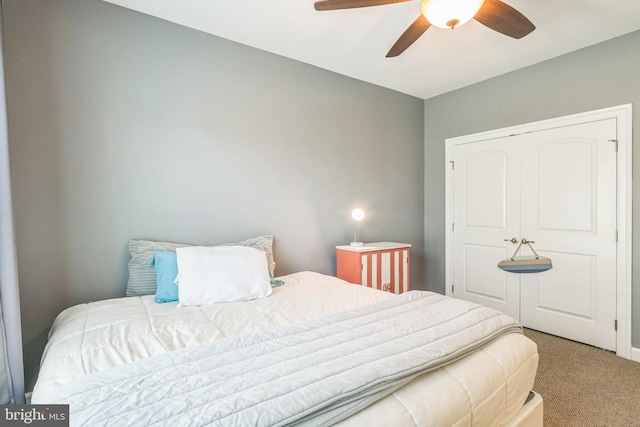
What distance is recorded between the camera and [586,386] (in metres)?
2.07

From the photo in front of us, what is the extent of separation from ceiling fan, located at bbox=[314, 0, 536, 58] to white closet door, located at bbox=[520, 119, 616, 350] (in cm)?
144

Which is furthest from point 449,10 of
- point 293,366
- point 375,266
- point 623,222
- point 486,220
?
point 486,220

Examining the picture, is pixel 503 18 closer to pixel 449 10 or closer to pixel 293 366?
pixel 449 10

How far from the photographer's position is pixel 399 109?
3660 millimetres

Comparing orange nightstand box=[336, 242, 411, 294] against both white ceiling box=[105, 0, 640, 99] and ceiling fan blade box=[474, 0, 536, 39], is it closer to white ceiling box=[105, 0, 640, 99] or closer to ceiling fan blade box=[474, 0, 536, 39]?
white ceiling box=[105, 0, 640, 99]

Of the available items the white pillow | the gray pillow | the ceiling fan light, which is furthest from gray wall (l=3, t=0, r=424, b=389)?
the ceiling fan light

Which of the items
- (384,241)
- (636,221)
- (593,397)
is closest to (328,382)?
(593,397)

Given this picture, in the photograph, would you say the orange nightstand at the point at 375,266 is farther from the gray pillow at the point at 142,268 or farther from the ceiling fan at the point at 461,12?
the ceiling fan at the point at 461,12

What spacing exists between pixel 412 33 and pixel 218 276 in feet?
6.32

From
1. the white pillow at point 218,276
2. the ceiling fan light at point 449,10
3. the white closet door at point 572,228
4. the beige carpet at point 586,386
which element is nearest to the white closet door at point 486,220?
the white closet door at point 572,228

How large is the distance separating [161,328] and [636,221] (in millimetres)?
3425

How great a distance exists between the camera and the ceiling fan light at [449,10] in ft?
4.97

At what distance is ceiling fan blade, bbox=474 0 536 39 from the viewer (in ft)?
5.29

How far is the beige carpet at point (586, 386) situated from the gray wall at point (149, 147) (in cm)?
194
